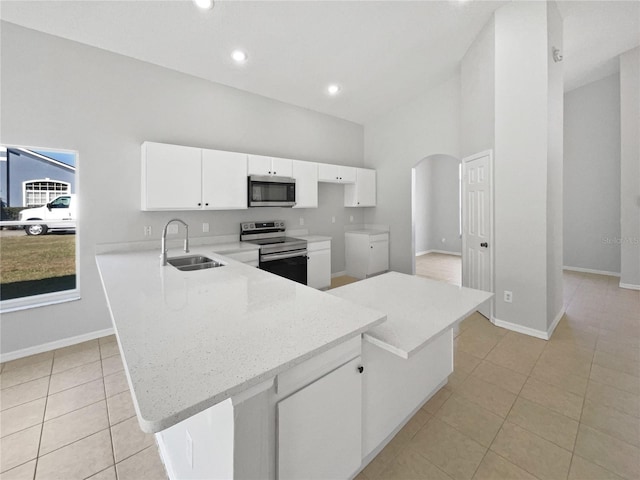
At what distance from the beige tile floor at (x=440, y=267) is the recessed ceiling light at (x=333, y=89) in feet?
12.1

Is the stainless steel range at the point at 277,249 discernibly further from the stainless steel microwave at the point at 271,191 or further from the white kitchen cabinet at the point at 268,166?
the white kitchen cabinet at the point at 268,166

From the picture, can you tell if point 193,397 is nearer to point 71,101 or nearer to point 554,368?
point 554,368

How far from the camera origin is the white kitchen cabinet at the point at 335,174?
14.9ft

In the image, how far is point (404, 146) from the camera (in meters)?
4.99

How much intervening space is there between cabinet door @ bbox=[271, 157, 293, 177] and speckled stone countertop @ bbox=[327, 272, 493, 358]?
241 cm

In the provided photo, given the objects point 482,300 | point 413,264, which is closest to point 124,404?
point 482,300

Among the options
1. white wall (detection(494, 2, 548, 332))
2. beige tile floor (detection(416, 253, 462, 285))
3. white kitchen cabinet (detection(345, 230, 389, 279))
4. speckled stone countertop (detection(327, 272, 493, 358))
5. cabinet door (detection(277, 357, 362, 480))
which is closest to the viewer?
cabinet door (detection(277, 357, 362, 480))

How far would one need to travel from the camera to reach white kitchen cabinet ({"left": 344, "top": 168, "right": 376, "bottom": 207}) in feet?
17.1

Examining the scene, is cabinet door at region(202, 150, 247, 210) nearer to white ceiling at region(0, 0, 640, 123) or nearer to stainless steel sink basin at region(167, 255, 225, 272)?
stainless steel sink basin at region(167, 255, 225, 272)

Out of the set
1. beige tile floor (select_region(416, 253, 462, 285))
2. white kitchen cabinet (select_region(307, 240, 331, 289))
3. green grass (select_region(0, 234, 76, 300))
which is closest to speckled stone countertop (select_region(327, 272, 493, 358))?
white kitchen cabinet (select_region(307, 240, 331, 289))

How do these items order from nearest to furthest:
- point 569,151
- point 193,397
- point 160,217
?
1. point 193,397
2. point 160,217
3. point 569,151

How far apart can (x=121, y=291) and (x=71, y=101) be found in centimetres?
252

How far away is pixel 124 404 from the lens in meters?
2.00

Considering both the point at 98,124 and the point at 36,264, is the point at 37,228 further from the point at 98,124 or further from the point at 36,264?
the point at 98,124
